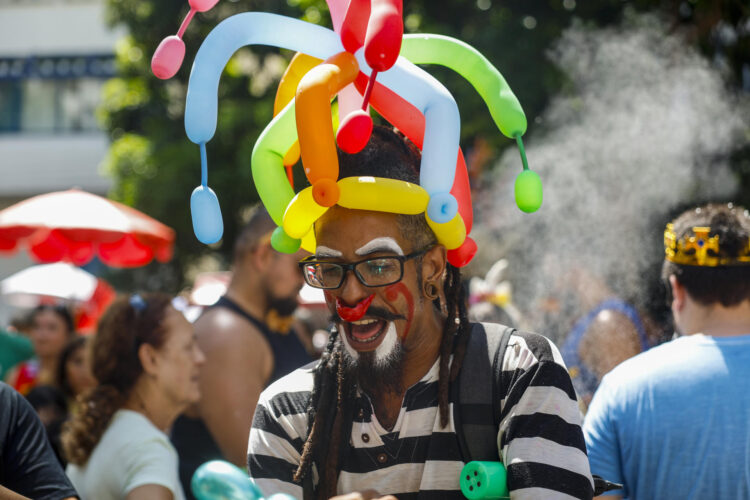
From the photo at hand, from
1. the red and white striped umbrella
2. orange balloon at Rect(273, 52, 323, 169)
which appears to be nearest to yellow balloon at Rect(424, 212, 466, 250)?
orange balloon at Rect(273, 52, 323, 169)

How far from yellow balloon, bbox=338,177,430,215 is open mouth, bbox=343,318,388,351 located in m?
0.29

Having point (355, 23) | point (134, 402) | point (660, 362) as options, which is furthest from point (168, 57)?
point (660, 362)

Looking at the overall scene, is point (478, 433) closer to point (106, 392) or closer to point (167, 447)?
point (167, 447)

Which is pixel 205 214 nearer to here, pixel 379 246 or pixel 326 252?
pixel 326 252

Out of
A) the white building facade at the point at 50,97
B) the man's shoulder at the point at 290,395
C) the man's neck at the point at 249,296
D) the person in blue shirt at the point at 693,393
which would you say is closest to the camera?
the man's shoulder at the point at 290,395

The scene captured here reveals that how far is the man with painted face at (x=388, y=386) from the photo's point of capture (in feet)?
6.68

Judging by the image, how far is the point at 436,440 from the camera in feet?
6.84

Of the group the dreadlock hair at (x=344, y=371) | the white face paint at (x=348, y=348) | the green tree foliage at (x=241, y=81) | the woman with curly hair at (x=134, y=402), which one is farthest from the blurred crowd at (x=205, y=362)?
the green tree foliage at (x=241, y=81)

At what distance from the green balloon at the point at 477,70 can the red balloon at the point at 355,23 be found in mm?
247


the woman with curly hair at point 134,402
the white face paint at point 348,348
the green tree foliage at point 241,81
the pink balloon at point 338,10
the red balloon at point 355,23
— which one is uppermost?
the green tree foliage at point 241,81

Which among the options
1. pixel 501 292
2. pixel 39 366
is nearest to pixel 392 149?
pixel 501 292

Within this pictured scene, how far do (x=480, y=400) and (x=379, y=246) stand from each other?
1.46ft

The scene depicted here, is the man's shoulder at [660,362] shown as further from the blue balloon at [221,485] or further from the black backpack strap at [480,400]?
the blue balloon at [221,485]

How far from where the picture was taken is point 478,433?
2055 mm
